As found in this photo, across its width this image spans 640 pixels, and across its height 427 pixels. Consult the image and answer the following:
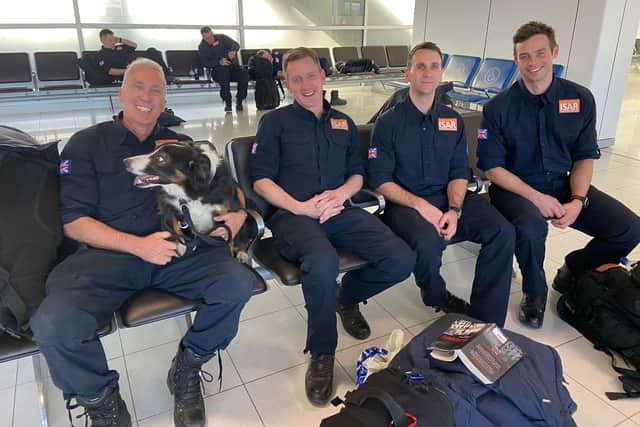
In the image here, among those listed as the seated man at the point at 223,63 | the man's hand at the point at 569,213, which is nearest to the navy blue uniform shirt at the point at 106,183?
the man's hand at the point at 569,213

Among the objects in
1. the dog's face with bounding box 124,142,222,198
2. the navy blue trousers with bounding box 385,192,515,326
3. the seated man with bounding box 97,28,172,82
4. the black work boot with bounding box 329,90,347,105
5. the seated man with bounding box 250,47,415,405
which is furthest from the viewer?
the black work boot with bounding box 329,90,347,105

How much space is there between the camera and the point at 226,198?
179 cm

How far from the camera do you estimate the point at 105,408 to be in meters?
1.51

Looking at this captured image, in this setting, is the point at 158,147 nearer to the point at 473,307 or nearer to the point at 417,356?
the point at 417,356

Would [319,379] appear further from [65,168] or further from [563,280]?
[563,280]

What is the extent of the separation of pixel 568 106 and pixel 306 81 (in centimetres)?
132

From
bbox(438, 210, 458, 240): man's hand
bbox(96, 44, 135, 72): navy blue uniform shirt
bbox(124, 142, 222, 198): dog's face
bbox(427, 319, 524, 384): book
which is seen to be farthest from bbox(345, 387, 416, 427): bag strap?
bbox(96, 44, 135, 72): navy blue uniform shirt

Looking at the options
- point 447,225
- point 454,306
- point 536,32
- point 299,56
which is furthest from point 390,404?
point 536,32

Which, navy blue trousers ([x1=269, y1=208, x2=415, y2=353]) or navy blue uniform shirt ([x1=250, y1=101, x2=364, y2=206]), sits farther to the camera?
navy blue uniform shirt ([x1=250, y1=101, x2=364, y2=206])

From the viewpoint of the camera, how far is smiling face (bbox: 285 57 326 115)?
2.11 m

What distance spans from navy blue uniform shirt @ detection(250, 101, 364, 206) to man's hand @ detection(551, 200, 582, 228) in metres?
1.08

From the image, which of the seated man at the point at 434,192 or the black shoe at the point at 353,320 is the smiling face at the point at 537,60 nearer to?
the seated man at the point at 434,192

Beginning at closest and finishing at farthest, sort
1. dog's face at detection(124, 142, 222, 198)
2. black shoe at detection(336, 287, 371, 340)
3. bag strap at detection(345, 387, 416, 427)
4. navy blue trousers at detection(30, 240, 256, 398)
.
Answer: bag strap at detection(345, 387, 416, 427) → navy blue trousers at detection(30, 240, 256, 398) → dog's face at detection(124, 142, 222, 198) → black shoe at detection(336, 287, 371, 340)

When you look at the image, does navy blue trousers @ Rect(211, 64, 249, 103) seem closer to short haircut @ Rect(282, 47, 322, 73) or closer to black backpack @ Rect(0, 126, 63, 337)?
short haircut @ Rect(282, 47, 322, 73)
